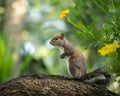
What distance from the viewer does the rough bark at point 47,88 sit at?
412cm

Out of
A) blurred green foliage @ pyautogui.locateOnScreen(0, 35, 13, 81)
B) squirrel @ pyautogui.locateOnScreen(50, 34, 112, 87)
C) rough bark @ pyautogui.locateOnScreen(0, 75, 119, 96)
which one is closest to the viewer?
rough bark @ pyautogui.locateOnScreen(0, 75, 119, 96)

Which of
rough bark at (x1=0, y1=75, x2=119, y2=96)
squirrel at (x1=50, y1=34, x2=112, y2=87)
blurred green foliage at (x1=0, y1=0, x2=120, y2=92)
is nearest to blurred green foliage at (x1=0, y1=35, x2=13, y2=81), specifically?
blurred green foliage at (x1=0, y1=0, x2=120, y2=92)

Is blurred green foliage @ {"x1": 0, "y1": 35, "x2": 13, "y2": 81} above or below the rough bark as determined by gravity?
above

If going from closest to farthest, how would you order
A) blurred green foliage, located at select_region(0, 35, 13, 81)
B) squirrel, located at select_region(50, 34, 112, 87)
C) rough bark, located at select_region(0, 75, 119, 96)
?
1. rough bark, located at select_region(0, 75, 119, 96)
2. squirrel, located at select_region(50, 34, 112, 87)
3. blurred green foliage, located at select_region(0, 35, 13, 81)

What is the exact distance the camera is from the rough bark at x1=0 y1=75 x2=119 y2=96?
412cm

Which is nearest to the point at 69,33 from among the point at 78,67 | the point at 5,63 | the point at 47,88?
the point at 5,63

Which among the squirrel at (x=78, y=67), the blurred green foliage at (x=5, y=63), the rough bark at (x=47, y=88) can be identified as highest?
the blurred green foliage at (x=5, y=63)

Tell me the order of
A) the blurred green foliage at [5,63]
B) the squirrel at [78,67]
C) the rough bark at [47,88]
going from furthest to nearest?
the blurred green foliage at [5,63], the squirrel at [78,67], the rough bark at [47,88]

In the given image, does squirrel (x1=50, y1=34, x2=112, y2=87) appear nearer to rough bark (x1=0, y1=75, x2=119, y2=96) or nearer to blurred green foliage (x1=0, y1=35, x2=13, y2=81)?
rough bark (x1=0, y1=75, x2=119, y2=96)

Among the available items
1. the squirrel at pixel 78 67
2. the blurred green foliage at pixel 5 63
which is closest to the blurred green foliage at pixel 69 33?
the blurred green foliage at pixel 5 63

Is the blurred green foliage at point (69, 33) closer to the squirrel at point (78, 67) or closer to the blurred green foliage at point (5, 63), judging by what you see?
the blurred green foliage at point (5, 63)

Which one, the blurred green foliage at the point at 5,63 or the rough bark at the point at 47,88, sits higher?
the blurred green foliage at the point at 5,63

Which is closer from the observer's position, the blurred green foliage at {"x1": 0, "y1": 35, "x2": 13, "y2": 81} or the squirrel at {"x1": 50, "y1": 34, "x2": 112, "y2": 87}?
the squirrel at {"x1": 50, "y1": 34, "x2": 112, "y2": 87}

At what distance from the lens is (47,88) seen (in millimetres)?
4164
